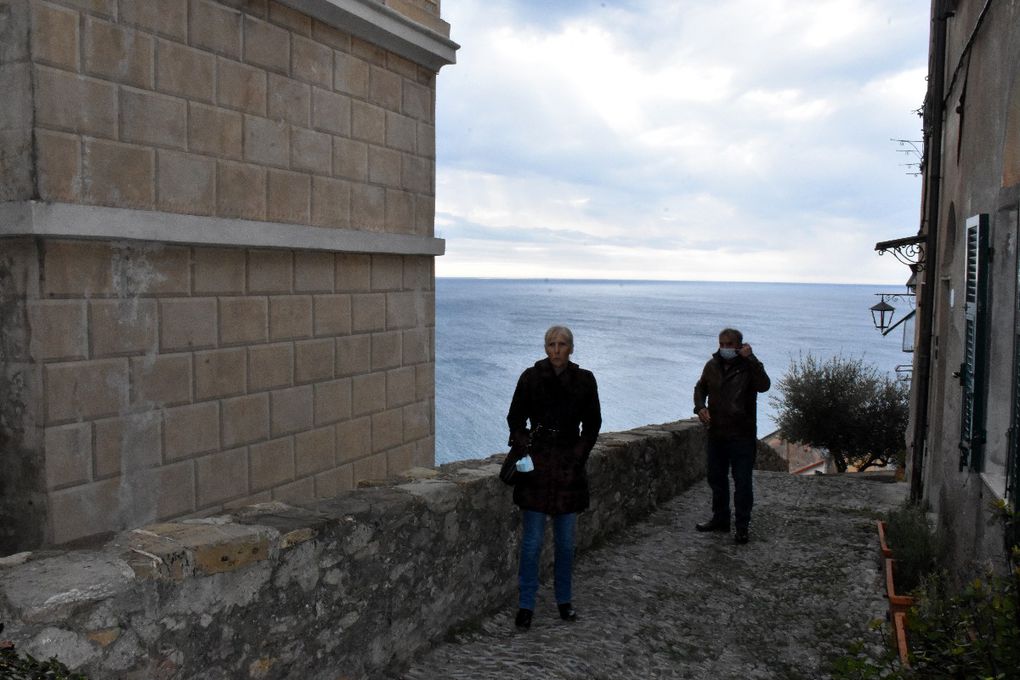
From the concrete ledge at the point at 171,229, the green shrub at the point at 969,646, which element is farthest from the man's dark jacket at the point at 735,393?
the green shrub at the point at 969,646

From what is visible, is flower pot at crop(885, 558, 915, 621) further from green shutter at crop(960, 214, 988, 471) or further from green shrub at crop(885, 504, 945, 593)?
green shutter at crop(960, 214, 988, 471)

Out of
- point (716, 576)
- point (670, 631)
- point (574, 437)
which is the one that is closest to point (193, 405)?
point (574, 437)

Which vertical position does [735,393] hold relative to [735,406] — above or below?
above

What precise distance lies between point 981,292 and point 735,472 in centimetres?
243

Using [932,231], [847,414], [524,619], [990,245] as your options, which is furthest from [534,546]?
[847,414]

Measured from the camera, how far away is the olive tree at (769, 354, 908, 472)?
2539 centimetres

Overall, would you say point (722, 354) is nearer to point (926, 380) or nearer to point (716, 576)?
point (716, 576)

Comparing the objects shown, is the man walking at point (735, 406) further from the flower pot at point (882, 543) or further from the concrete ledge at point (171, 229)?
the concrete ledge at point (171, 229)

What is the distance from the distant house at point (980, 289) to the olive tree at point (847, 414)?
57.7 ft

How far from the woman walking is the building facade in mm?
2018

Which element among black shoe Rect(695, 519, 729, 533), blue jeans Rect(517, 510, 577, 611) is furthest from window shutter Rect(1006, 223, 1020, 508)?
black shoe Rect(695, 519, 729, 533)

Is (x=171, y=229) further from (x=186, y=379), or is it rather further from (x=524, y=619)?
(x=524, y=619)

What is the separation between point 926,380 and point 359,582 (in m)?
→ 8.38

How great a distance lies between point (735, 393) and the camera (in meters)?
6.55
